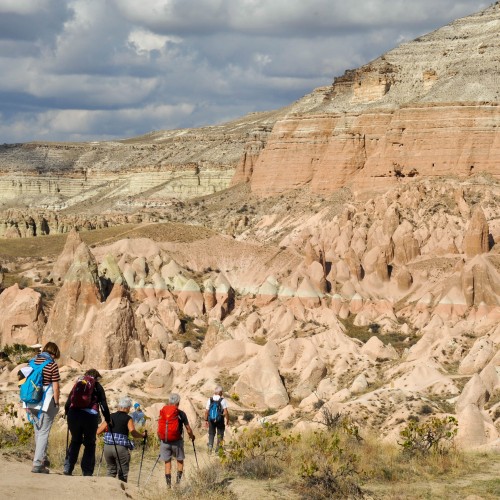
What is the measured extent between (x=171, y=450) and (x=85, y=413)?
6.13 ft

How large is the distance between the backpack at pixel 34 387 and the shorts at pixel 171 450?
2.50m

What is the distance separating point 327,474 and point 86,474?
360cm

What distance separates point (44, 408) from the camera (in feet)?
49.2

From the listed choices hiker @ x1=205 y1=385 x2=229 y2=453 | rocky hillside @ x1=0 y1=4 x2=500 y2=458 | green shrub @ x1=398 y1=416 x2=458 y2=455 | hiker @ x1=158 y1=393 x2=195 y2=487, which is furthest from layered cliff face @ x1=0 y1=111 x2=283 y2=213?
hiker @ x1=158 y1=393 x2=195 y2=487

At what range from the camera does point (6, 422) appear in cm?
2675

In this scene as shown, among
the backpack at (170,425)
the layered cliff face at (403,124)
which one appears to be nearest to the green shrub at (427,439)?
the backpack at (170,425)

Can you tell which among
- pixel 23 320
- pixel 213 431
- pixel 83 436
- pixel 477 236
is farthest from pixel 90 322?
pixel 83 436

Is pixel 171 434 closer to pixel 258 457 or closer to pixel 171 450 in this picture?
pixel 171 450

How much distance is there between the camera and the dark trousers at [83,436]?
15445mm

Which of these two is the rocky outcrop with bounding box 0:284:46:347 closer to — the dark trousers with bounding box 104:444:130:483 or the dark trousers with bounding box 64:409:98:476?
the dark trousers with bounding box 104:444:130:483

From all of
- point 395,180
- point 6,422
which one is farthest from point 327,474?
point 395,180

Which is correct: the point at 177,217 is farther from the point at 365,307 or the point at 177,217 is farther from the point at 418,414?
the point at 418,414

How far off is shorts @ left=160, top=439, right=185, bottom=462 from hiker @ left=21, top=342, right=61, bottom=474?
6.97 ft

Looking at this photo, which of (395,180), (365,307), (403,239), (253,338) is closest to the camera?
(253,338)
